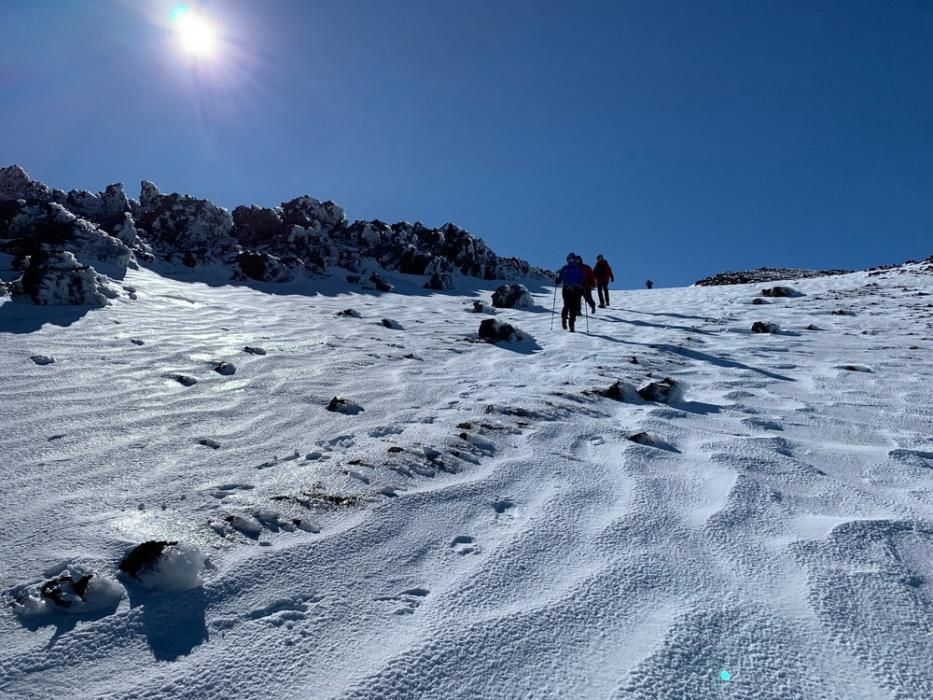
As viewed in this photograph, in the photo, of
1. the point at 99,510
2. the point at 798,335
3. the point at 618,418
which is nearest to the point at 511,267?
the point at 798,335

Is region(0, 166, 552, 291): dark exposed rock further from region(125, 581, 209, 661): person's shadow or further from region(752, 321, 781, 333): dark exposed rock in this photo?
region(125, 581, 209, 661): person's shadow

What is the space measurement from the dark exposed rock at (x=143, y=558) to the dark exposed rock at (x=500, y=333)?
6.49 meters

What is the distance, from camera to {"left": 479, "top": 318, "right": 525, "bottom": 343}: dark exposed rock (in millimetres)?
8320

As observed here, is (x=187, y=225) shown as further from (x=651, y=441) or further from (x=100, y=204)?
(x=651, y=441)

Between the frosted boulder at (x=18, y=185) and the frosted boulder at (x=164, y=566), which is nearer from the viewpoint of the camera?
the frosted boulder at (x=164, y=566)

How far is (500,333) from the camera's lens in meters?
8.31

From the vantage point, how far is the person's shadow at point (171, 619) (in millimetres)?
1691

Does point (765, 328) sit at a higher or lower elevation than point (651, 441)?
higher

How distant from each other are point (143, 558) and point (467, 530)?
1.33 meters

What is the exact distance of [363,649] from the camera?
1672 mm

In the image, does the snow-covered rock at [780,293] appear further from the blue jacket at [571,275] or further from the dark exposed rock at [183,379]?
the dark exposed rock at [183,379]

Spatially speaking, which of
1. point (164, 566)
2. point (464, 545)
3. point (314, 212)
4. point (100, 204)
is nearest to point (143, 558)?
point (164, 566)

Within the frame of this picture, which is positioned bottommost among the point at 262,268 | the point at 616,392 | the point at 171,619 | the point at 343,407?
the point at 171,619

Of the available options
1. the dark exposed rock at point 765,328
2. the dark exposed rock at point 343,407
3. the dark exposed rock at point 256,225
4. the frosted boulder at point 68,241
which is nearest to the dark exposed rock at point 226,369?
the dark exposed rock at point 343,407
